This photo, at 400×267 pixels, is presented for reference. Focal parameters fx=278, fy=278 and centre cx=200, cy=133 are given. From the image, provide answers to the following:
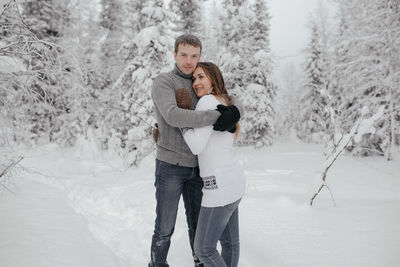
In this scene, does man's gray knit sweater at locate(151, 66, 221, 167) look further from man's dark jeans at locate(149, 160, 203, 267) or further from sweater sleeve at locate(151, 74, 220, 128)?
man's dark jeans at locate(149, 160, 203, 267)

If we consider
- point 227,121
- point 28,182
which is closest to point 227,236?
point 227,121

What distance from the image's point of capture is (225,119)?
219cm

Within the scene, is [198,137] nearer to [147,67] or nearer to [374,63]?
[147,67]

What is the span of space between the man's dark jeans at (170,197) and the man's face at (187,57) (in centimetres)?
102

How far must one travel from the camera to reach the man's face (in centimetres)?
279

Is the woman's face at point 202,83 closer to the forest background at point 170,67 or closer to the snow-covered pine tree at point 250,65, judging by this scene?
the forest background at point 170,67

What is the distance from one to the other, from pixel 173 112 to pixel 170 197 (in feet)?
3.40

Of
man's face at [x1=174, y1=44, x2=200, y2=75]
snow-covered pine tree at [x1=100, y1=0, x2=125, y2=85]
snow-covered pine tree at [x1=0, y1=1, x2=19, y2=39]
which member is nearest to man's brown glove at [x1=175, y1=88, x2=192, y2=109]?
man's face at [x1=174, y1=44, x2=200, y2=75]

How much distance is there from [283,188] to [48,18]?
18.3 meters

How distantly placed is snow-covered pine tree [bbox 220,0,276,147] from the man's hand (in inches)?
535

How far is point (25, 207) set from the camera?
5133 mm

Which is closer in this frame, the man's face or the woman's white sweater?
the woman's white sweater

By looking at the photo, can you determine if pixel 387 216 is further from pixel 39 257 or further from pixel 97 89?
pixel 97 89

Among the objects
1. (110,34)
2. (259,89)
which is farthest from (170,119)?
(110,34)
